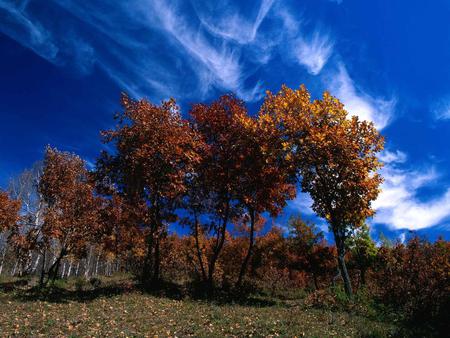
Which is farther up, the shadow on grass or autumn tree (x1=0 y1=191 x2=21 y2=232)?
autumn tree (x1=0 y1=191 x2=21 y2=232)

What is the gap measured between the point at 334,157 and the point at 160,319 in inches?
554

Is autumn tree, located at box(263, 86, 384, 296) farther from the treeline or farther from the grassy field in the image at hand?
the grassy field

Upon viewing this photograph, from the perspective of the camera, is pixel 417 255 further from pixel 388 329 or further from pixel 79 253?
pixel 79 253

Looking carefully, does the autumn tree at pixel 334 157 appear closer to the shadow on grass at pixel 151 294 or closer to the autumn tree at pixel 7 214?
the shadow on grass at pixel 151 294

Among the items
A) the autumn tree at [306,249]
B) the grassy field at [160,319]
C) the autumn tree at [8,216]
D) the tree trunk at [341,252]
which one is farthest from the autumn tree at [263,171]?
the autumn tree at [306,249]

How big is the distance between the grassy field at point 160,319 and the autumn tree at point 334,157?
647 centimetres

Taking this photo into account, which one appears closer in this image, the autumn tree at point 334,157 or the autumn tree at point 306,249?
the autumn tree at point 334,157

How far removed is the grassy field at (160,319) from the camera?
512 inches

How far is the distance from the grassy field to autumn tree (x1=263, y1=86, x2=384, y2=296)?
6.47m

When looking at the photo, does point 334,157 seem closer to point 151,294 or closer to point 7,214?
point 151,294

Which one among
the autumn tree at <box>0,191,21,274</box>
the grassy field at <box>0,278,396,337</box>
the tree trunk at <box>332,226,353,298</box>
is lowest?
the grassy field at <box>0,278,396,337</box>

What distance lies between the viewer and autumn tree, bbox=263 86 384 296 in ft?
71.8

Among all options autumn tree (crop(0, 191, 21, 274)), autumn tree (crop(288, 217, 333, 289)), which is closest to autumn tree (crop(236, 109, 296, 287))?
autumn tree (crop(0, 191, 21, 274))

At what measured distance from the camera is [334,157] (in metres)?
22.0
